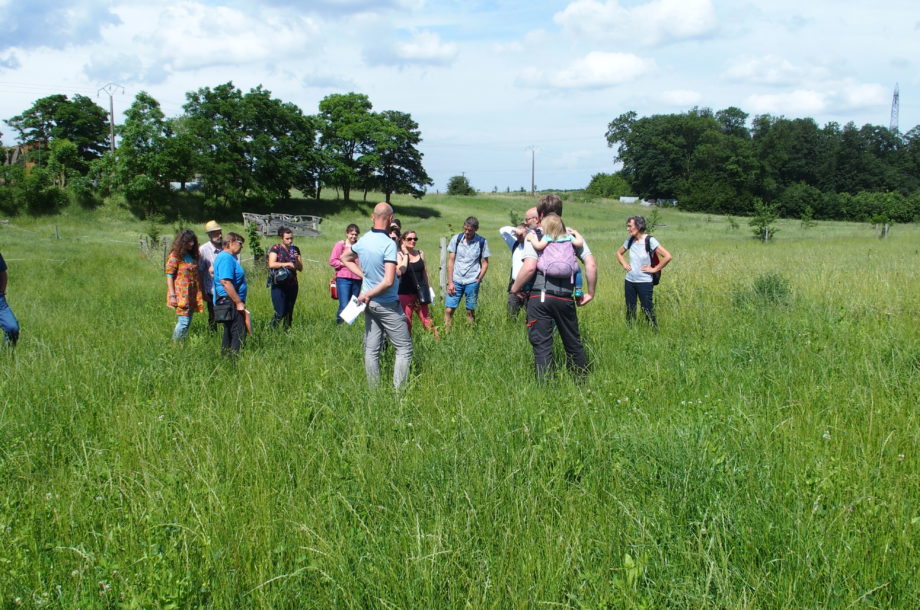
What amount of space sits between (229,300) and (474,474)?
165 inches

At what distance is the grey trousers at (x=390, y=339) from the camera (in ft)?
18.0

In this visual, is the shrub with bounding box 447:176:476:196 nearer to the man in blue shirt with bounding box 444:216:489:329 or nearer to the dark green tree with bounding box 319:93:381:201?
the dark green tree with bounding box 319:93:381:201

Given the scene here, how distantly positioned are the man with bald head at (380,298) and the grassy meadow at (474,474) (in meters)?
0.24

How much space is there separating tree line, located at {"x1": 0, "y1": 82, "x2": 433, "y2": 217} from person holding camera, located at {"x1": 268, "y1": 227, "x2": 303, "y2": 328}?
45242 millimetres

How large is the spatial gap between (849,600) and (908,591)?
269 mm

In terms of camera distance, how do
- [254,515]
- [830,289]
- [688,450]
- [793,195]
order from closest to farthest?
[254,515]
[688,450]
[830,289]
[793,195]

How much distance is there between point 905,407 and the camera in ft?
14.3

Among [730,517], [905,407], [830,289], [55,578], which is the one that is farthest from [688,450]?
[830,289]

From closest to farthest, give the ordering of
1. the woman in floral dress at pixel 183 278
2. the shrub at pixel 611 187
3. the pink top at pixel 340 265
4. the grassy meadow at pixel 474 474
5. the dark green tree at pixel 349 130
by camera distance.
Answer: the grassy meadow at pixel 474 474 → the woman in floral dress at pixel 183 278 → the pink top at pixel 340 265 → the dark green tree at pixel 349 130 → the shrub at pixel 611 187

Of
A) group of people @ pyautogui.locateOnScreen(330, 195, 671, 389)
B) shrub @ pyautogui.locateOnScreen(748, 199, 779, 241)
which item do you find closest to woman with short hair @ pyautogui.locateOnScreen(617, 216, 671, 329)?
group of people @ pyautogui.locateOnScreen(330, 195, 671, 389)

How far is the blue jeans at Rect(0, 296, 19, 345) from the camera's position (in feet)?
23.0

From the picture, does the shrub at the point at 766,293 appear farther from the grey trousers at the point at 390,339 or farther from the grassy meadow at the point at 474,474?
the grey trousers at the point at 390,339

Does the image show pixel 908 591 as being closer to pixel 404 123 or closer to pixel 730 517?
pixel 730 517

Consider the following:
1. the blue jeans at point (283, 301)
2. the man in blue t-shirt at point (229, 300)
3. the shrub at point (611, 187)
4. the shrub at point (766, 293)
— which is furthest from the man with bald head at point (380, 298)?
the shrub at point (611, 187)
